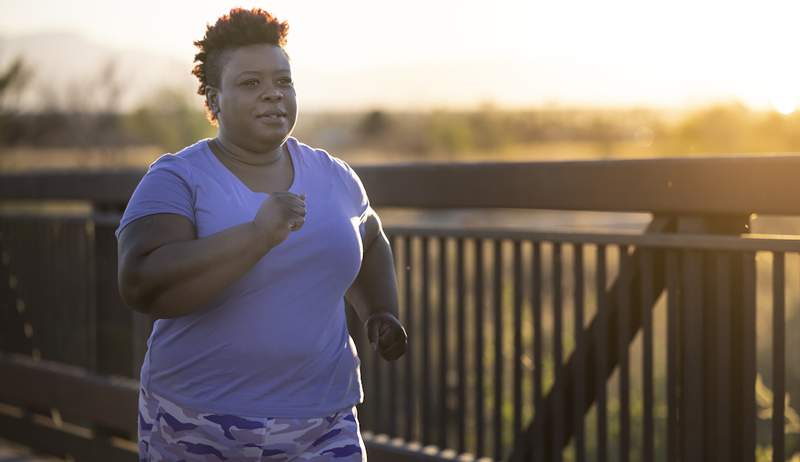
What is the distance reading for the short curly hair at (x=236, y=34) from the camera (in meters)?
2.83

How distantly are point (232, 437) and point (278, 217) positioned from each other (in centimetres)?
54

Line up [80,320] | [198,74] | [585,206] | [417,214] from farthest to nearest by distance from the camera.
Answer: [417,214]
[80,320]
[585,206]
[198,74]

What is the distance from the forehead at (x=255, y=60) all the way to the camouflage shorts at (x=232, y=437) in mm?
743

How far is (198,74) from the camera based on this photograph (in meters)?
2.96

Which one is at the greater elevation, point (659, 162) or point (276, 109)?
point (276, 109)

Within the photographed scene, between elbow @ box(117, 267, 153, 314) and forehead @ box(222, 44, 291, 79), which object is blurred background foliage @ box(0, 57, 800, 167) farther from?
elbow @ box(117, 267, 153, 314)

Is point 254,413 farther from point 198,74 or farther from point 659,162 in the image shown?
point 659,162

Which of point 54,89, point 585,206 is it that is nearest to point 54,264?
point 585,206

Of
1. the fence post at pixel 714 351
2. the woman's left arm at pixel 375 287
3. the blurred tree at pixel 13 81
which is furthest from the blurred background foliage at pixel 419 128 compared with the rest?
the woman's left arm at pixel 375 287

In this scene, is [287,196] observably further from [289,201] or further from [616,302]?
[616,302]

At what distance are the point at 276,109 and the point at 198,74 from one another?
11.3 inches

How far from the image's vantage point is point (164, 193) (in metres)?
2.66

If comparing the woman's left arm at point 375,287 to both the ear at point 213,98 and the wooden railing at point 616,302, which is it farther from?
the wooden railing at point 616,302

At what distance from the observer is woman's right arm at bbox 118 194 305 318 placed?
2.55 m
